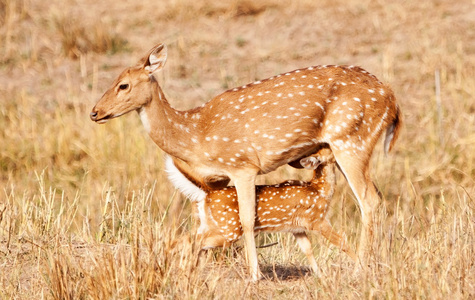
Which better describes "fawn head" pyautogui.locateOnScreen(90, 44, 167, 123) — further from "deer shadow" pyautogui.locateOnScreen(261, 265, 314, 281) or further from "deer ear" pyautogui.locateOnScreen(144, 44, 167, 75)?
"deer shadow" pyautogui.locateOnScreen(261, 265, 314, 281)

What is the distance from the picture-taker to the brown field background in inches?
235

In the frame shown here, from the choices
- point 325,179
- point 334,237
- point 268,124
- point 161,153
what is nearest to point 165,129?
point 268,124

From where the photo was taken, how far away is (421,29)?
14367mm

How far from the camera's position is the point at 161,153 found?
36.2 feet

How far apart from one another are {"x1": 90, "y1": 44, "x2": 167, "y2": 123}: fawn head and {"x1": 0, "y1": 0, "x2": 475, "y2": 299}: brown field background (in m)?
0.66

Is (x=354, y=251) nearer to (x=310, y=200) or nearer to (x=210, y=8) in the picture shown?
(x=310, y=200)

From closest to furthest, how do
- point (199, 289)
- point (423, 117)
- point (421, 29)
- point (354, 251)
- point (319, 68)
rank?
point (199, 289)
point (354, 251)
point (319, 68)
point (423, 117)
point (421, 29)

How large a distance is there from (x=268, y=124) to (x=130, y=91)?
3.62ft

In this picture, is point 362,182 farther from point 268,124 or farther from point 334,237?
point 268,124

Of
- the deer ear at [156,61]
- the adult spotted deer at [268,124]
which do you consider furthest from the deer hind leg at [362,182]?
the deer ear at [156,61]

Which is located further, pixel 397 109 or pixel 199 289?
pixel 397 109

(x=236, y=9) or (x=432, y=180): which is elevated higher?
(x=236, y=9)

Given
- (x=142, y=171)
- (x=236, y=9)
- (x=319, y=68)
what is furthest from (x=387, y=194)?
(x=236, y=9)

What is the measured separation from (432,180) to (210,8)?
5772 millimetres
